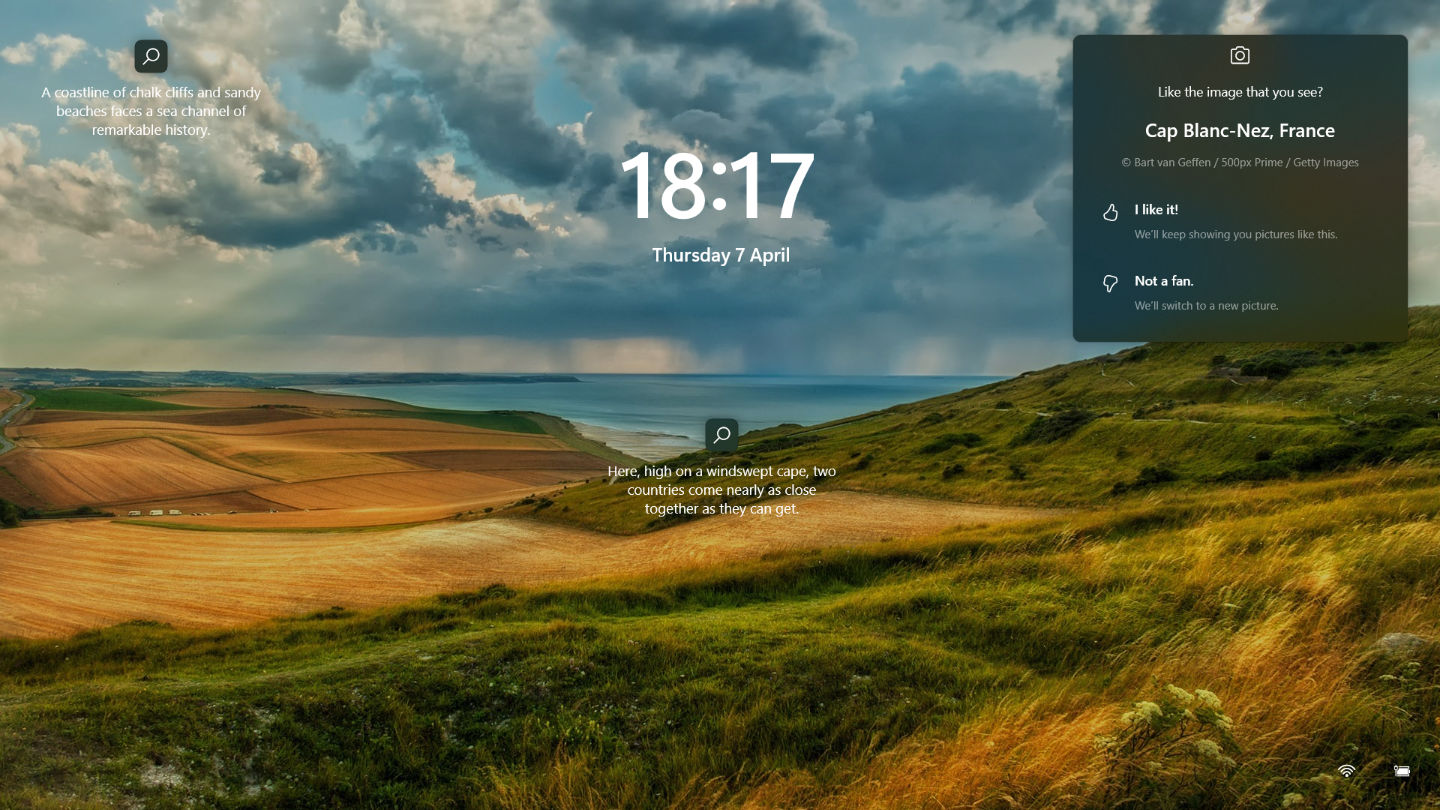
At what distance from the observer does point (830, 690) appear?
8.83m

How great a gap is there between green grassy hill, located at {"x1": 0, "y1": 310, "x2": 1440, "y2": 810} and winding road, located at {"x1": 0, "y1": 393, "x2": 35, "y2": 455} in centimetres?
3769

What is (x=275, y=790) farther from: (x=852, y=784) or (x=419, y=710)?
(x=852, y=784)

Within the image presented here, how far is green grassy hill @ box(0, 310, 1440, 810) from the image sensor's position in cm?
589

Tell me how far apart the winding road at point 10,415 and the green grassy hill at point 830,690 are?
3769 centimetres

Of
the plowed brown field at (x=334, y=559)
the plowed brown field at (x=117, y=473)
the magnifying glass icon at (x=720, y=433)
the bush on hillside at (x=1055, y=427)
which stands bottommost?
the plowed brown field at (x=334, y=559)

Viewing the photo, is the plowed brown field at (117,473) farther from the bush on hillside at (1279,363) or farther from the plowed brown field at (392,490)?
the bush on hillside at (1279,363)

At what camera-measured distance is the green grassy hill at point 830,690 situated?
5891 millimetres

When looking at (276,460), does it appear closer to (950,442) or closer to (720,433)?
(950,442)

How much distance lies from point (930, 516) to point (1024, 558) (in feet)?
55.5

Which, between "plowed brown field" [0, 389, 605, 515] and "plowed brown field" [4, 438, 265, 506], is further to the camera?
"plowed brown field" [0, 389, 605, 515]

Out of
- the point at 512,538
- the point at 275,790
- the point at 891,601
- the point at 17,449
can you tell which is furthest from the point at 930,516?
the point at 17,449

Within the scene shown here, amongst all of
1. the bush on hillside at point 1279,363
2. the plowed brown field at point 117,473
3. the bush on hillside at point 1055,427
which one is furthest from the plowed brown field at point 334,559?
the bush on hillside at point 1279,363

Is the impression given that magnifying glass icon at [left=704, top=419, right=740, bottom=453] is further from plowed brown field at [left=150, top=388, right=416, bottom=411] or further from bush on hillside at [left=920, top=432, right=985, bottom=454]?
plowed brown field at [left=150, top=388, right=416, bottom=411]

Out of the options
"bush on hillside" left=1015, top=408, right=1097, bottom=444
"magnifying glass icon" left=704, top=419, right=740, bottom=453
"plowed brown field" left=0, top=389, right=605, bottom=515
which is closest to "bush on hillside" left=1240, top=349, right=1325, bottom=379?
"bush on hillside" left=1015, top=408, right=1097, bottom=444
